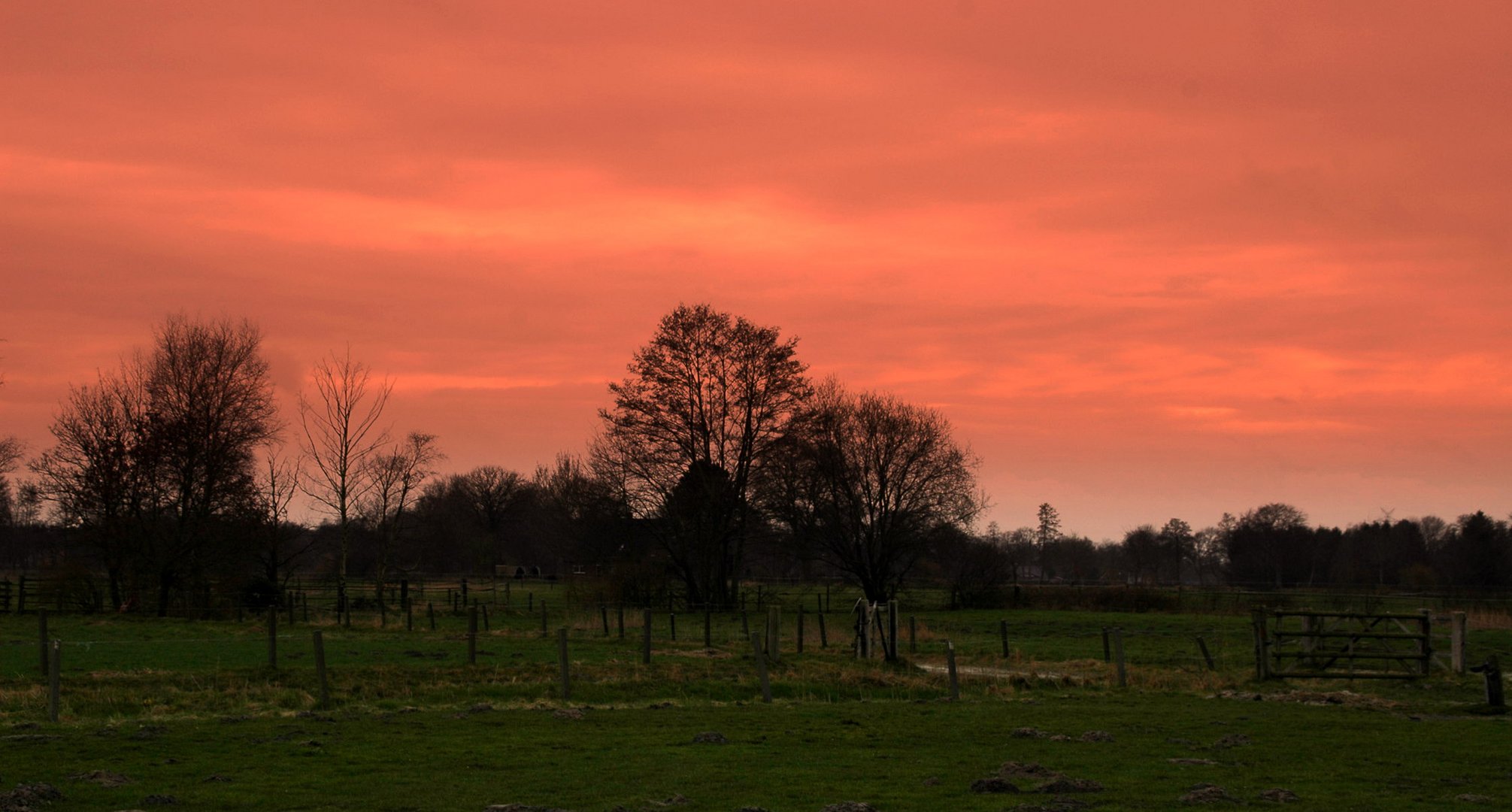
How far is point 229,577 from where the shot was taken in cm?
5862

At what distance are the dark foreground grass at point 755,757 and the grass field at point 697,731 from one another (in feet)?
0.25

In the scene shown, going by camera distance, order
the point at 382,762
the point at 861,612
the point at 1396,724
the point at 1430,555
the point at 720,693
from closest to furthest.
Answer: the point at 382,762, the point at 1396,724, the point at 720,693, the point at 861,612, the point at 1430,555

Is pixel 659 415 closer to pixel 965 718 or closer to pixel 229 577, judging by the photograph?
pixel 229 577

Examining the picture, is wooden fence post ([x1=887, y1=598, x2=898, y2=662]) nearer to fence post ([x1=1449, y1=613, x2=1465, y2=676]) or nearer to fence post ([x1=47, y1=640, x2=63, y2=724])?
fence post ([x1=1449, y1=613, x2=1465, y2=676])

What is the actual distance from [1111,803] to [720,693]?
15.2 meters

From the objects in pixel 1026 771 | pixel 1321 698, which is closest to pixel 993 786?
pixel 1026 771

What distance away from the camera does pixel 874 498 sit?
2958 inches

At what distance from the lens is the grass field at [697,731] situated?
50.5 ft

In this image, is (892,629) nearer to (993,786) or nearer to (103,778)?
(993,786)

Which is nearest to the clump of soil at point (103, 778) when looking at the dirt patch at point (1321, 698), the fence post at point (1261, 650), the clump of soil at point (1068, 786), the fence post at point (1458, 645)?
the clump of soil at point (1068, 786)

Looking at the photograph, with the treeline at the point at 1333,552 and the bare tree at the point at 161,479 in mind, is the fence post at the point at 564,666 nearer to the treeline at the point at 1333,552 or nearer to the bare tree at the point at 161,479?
the bare tree at the point at 161,479

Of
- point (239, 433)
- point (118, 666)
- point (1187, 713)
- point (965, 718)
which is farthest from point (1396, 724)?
point (239, 433)

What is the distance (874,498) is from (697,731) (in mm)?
53862

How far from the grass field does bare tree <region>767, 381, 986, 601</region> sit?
34.1m
